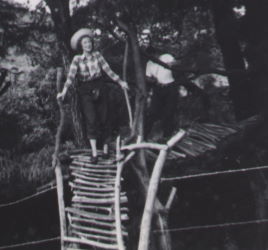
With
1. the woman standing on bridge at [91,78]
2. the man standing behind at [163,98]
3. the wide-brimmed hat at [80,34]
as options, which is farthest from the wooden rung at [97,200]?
the man standing behind at [163,98]

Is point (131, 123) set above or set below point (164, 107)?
below

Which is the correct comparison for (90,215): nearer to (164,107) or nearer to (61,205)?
(61,205)

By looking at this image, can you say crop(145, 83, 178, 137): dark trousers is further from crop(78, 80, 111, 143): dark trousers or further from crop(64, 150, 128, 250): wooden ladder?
crop(64, 150, 128, 250): wooden ladder

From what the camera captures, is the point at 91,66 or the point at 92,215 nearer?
the point at 92,215

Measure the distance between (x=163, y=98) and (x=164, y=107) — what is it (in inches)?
8.1

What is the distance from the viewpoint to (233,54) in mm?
11680

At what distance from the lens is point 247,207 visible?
558 inches

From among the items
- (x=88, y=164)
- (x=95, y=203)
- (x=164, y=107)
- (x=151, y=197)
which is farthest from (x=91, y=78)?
(x=164, y=107)

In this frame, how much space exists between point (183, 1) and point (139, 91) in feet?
12.9

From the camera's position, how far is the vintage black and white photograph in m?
6.71

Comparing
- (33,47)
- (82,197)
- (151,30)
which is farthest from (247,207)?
(82,197)

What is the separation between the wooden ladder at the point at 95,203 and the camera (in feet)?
19.5

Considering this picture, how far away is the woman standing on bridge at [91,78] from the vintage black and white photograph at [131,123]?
0.05 feet

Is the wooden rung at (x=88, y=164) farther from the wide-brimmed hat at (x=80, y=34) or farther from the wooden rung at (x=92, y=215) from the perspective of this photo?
the wide-brimmed hat at (x=80, y=34)
